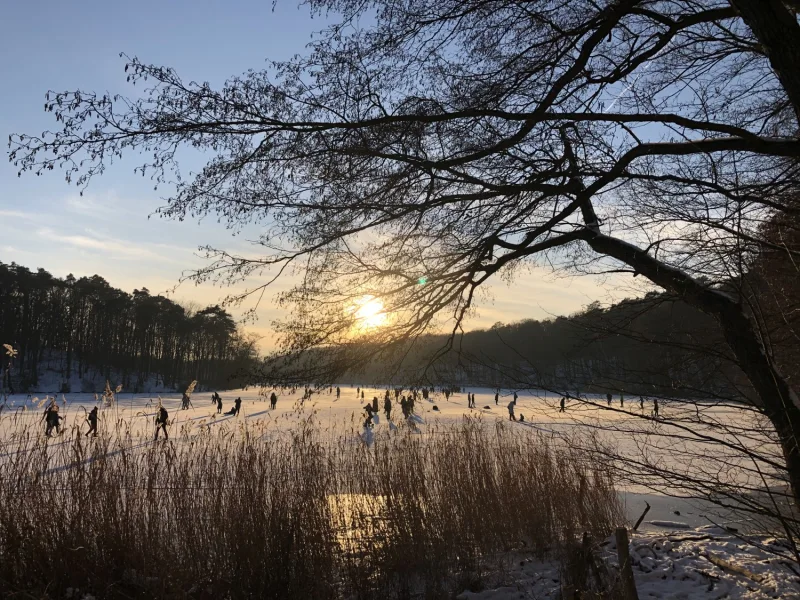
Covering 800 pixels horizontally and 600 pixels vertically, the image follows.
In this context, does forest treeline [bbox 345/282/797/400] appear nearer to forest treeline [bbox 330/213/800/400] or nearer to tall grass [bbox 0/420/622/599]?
forest treeline [bbox 330/213/800/400]

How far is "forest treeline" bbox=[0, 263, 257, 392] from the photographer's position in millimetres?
51938

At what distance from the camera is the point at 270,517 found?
189 inches

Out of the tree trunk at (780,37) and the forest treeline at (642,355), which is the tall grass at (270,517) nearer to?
the forest treeline at (642,355)

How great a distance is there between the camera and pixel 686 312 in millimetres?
4891

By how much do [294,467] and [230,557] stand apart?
3.45 feet

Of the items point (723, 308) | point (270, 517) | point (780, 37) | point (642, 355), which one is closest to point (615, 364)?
point (642, 355)

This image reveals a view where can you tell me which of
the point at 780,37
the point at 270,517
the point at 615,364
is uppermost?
the point at 780,37

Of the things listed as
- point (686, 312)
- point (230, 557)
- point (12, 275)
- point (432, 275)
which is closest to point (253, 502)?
point (230, 557)

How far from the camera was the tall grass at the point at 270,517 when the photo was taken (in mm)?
4195

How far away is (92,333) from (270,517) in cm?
6714

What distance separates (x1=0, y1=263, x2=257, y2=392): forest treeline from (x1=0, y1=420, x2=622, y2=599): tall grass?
44276 mm

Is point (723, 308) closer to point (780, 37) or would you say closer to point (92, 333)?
point (780, 37)

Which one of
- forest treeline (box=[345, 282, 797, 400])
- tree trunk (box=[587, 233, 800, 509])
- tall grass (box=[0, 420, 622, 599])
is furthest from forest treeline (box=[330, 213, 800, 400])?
tall grass (box=[0, 420, 622, 599])

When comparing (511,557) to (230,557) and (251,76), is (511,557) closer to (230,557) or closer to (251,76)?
(230,557)
